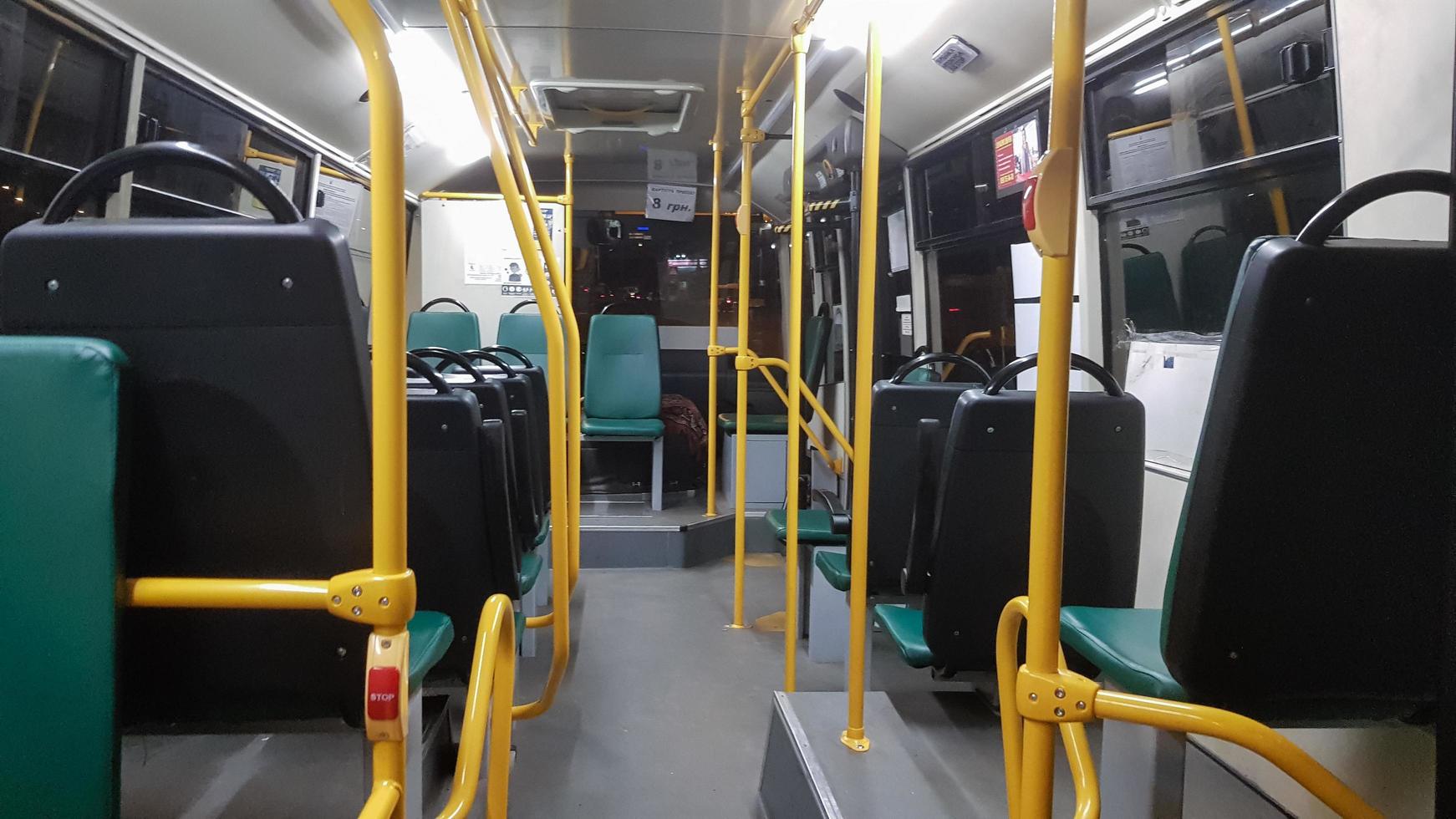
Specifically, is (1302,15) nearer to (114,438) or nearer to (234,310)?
(234,310)

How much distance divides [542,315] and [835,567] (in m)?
1.29

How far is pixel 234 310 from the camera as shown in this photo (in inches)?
40.5

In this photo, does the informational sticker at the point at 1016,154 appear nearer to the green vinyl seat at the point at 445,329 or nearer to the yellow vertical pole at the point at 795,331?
the yellow vertical pole at the point at 795,331

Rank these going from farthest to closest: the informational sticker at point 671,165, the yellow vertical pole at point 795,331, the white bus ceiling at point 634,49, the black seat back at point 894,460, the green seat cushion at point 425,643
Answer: the informational sticker at point 671,165, the white bus ceiling at point 634,49, the yellow vertical pole at point 795,331, the black seat back at point 894,460, the green seat cushion at point 425,643

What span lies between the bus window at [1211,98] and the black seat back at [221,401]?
7.07ft

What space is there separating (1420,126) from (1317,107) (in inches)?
16.0

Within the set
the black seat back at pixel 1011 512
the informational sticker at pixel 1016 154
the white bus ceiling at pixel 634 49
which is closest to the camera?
the black seat back at pixel 1011 512

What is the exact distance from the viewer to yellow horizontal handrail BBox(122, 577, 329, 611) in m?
0.96

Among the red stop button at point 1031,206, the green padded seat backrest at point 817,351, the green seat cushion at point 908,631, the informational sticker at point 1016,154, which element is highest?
the informational sticker at point 1016,154

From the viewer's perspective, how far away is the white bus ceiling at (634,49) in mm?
2881

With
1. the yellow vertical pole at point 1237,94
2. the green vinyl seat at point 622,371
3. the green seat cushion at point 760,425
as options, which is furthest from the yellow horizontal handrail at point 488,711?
the green vinyl seat at point 622,371

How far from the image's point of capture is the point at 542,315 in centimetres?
209

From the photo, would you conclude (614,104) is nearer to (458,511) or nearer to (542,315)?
(542,315)

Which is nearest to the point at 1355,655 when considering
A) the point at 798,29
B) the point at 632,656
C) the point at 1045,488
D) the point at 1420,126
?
the point at 1045,488
